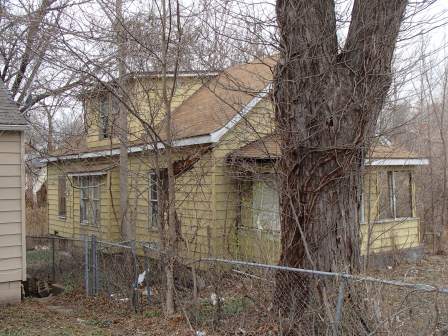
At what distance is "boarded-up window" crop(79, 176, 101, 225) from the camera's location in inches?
697

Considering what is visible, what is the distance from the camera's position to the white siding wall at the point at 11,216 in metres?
9.20

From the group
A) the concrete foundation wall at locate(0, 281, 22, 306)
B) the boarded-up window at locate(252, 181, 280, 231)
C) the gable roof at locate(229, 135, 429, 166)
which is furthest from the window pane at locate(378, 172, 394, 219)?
the concrete foundation wall at locate(0, 281, 22, 306)

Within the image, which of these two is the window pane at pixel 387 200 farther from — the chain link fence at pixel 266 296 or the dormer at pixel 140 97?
the chain link fence at pixel 266 296

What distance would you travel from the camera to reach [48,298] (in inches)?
411

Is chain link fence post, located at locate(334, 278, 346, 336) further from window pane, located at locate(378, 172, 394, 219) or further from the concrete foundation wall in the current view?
window pane, located at locate(378, 172, 394, 219)

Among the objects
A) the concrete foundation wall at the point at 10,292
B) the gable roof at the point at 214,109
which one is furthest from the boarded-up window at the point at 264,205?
the concrete foundation wall at the point at 10,292

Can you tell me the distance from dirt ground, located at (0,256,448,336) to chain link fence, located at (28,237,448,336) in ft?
0.53

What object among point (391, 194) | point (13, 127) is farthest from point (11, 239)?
point (391, 194)

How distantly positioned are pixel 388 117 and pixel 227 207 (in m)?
5.84

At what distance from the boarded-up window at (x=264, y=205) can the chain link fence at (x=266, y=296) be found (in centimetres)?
341

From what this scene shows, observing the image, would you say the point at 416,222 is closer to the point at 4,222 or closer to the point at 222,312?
the point at 222,312

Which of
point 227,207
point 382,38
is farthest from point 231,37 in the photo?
point 227,207

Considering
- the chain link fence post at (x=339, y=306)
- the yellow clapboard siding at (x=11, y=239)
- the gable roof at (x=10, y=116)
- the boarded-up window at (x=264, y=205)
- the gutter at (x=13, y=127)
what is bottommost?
the chain link fence post at (x=339, y=306)

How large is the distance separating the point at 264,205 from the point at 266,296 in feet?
20.1
